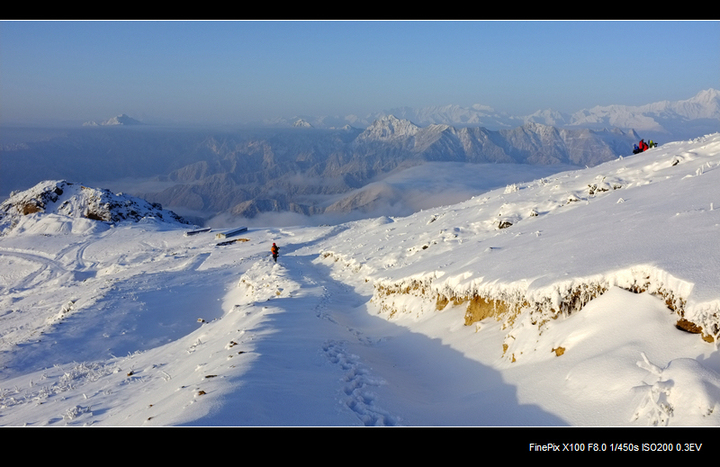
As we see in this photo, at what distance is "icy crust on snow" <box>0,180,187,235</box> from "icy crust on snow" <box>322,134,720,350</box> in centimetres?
7500

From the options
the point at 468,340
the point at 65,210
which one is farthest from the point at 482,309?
the point at 65,210

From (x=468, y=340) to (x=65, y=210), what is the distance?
9364 cm

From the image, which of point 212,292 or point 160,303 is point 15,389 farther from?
point 212,292

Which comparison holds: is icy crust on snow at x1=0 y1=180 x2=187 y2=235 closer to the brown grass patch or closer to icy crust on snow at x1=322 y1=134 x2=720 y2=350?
icy crust on snow at x1=322 y1=134 x2=720 y2=350

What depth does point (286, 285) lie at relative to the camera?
72.8 ft

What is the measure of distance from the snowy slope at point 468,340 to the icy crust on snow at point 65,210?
6503cm

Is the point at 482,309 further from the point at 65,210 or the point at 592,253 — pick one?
the point at 65,210

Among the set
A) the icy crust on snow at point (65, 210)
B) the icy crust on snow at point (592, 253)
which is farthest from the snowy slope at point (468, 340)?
the icy crust on snow at point (65, 210)

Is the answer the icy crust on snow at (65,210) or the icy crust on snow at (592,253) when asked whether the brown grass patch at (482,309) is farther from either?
the icy crust on snow at (65,210)

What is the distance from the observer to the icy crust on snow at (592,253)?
6.86 metres

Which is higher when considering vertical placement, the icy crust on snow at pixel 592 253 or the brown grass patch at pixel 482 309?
the icy crust on snow at pixel 592 253

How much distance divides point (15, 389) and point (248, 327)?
7839 millimetres

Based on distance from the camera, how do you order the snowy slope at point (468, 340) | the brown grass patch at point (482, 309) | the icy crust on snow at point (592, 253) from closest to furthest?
the snowy slope at point (468, 340) → the icy crust on snow at point (592, 253) → the brown grass patch at point (482, 309)

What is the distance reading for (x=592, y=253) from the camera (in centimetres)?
938
